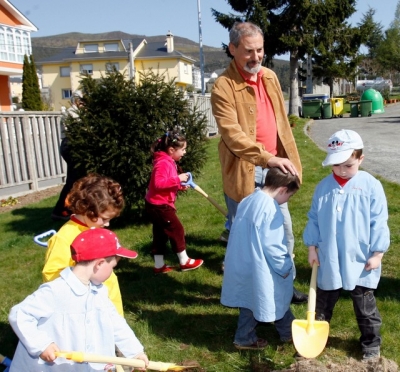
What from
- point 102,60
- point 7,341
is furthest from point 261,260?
point 102,60

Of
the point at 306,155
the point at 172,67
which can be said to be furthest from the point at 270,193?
the point at 172,67

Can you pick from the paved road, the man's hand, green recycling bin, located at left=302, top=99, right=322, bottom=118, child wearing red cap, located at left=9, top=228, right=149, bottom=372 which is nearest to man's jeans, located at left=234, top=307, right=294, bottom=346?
the man's hand

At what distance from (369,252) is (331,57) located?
1089 inches

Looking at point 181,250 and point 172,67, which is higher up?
point 172,67

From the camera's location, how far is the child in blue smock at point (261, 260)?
3.15 m

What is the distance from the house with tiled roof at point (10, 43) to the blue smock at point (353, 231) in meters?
31.3

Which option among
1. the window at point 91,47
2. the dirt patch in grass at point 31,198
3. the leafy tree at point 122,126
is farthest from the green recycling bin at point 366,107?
the window at point 91,47

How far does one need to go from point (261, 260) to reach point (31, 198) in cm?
718

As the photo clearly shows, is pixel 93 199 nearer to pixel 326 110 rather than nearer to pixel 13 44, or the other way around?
pixel 326 110

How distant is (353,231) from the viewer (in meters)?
3.04

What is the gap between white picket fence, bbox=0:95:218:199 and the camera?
9.16 m

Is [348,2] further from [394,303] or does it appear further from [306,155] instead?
[394,303]

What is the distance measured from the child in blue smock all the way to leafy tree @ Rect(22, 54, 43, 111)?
97.8ft

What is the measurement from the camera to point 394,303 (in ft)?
12.8
